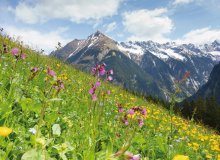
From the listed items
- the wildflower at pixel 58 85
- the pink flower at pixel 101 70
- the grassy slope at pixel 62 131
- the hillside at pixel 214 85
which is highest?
the hillside at pixel 214 85

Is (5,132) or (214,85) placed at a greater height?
(214,85)

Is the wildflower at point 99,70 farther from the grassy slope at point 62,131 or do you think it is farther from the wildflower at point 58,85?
the wildflower at point 58,85

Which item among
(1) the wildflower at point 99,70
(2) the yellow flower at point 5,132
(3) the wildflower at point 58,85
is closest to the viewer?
(2) the yellow flower at point 5,132

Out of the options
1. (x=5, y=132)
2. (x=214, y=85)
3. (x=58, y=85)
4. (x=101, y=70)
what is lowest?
(x=5, y=132)

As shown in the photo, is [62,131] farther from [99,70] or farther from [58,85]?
[58,85]

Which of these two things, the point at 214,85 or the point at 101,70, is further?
the point at 214,85

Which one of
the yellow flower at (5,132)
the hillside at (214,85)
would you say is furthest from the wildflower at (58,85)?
the hillside at (214,85)

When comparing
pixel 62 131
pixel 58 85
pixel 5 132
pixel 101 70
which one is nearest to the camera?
pixel 5 132

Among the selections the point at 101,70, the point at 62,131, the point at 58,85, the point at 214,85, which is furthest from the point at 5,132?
the point at 214,85

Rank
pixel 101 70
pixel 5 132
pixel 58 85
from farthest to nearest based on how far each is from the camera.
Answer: pixel 101 70
pixel 58 85
pixel 5 132

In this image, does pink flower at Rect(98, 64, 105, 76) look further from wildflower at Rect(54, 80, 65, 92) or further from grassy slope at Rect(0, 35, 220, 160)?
wildflower at Rect(54, 80, 65, 92)

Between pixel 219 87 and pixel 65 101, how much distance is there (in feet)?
591

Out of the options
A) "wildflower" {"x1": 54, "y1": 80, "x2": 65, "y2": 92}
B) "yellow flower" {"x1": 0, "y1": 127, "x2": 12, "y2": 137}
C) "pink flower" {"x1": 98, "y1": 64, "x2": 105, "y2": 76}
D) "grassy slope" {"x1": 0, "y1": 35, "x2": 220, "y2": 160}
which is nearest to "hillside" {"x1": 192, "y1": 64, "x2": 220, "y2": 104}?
"grassy slope" {"x1": 0, "y1": 35, "x2": 220, "y2": 160}

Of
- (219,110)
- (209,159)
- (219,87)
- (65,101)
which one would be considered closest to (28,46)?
(65,101)
